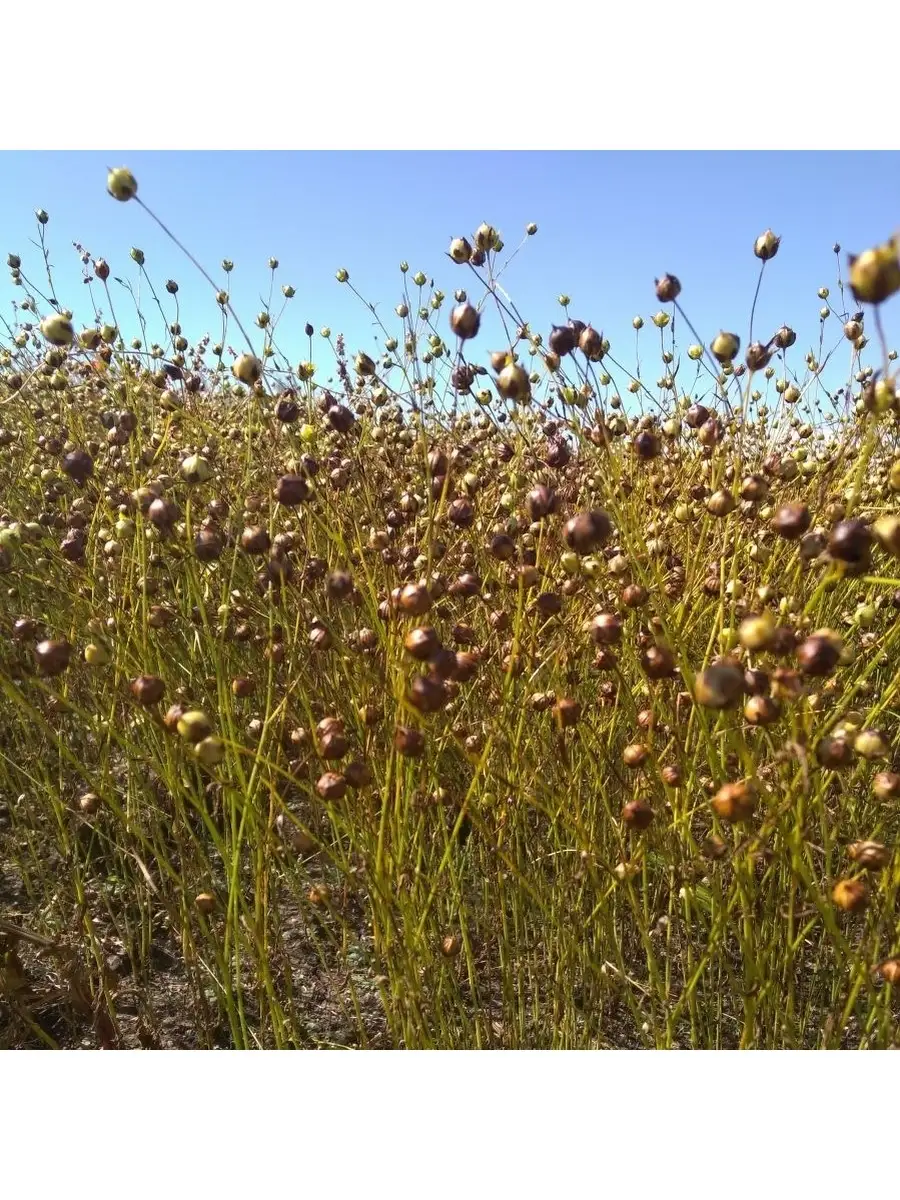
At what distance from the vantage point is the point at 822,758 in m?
0.73

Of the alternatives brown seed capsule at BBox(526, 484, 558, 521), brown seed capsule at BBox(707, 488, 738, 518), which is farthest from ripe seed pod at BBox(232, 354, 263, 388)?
brown seed capsule at BBox(707, 488, 738, 518)

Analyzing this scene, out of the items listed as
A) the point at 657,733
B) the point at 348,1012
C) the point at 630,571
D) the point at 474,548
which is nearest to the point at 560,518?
the point at 630,571

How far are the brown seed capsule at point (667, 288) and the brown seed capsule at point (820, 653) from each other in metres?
0.99

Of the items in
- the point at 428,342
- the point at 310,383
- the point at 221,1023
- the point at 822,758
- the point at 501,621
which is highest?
the point at 428,342

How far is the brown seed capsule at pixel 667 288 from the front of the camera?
147 cm

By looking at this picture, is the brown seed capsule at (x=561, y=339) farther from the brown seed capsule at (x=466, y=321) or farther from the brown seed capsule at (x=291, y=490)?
the brown seed capsule at (x=291, y=490)

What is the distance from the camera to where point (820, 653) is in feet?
2.18

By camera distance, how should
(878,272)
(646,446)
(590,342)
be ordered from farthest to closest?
(590,342) < (646,446) < (878,272)

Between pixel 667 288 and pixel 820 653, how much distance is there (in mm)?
1026

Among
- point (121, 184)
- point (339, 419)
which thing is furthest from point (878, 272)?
point (121, 184)

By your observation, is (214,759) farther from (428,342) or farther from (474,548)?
(428,342)

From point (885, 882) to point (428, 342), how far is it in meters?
2.02

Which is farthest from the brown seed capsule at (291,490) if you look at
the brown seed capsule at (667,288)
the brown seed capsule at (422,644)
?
the brown seed capsule at (667,288)

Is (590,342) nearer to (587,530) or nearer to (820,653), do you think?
(587,530)
